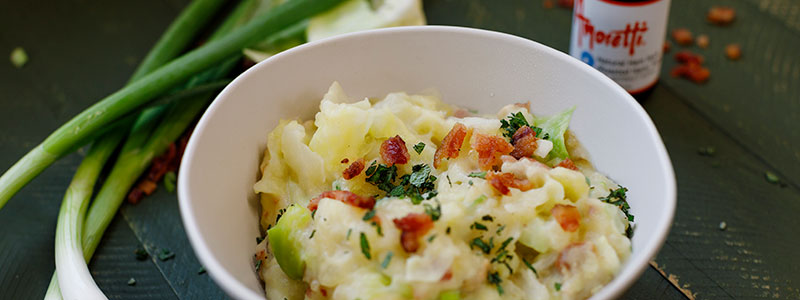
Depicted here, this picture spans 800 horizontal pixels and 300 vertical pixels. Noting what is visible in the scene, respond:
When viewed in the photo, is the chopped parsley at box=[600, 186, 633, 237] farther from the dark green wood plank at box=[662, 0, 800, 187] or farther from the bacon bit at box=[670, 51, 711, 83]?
the bacon bit at box=[670, 51, 711, 83]

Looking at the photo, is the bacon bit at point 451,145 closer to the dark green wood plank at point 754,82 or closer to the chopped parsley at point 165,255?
the chopped parsley at point 165,255

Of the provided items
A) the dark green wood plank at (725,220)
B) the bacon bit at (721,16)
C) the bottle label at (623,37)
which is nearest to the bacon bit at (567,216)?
the dark green wood plank at (725,220)

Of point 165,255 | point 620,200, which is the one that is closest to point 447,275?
point 620,200

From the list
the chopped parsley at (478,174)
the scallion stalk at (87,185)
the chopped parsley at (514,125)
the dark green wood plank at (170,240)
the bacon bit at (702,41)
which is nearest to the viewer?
the chopped parsley at (478,174)

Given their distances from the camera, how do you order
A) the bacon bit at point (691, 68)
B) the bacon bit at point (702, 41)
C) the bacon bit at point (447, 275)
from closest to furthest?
the bacon bit at point (447, 275)
the bacon bit at point (691, 68)
the bacon bit at point (702, 41)

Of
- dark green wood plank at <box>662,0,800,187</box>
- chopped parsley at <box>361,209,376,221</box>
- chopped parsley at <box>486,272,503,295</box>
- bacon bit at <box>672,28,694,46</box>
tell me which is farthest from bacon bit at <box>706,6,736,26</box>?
chopped parsley at <box>361,209,376,221</box>
